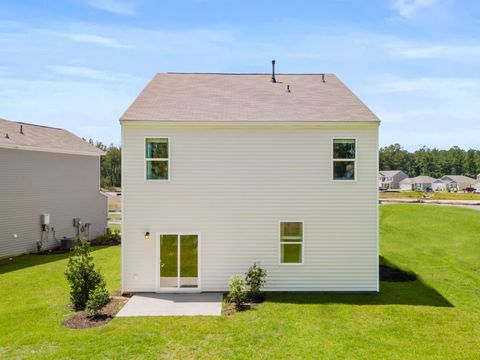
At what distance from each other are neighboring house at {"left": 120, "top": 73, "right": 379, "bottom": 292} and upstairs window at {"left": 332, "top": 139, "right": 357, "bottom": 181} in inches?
1.3

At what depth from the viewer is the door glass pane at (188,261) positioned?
39.2 ft

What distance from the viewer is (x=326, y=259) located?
39.4 ft

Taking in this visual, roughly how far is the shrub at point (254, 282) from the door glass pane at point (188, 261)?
1.80 metres

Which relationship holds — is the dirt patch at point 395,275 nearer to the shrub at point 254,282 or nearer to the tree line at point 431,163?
the shrub at point 254,282

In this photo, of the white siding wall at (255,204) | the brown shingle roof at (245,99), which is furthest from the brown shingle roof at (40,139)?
the white siding wall at (255,204)

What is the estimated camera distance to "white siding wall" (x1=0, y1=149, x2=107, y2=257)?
57.2 ft

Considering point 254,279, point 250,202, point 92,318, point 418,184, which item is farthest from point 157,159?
point 418,184

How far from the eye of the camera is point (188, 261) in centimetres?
1197

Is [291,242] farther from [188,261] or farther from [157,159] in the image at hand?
[157,159]

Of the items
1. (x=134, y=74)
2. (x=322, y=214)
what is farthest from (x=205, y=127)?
(x=134, y=74)

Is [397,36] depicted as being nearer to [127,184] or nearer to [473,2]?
[473,2]

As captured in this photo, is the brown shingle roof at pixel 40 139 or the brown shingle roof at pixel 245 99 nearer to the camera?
the brown shingle roof at pixel 245 99

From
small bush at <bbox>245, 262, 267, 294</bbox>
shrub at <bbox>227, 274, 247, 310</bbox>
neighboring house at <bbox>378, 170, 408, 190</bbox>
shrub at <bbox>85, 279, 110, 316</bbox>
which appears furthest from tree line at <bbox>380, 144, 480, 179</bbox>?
shrub at <bbox>85, 279, 110, 316</bbox>

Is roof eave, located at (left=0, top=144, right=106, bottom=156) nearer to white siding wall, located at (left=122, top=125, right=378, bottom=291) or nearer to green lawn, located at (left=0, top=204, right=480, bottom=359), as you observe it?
green lawn, located at (left=0, top=204, right=480, bottom=359)
